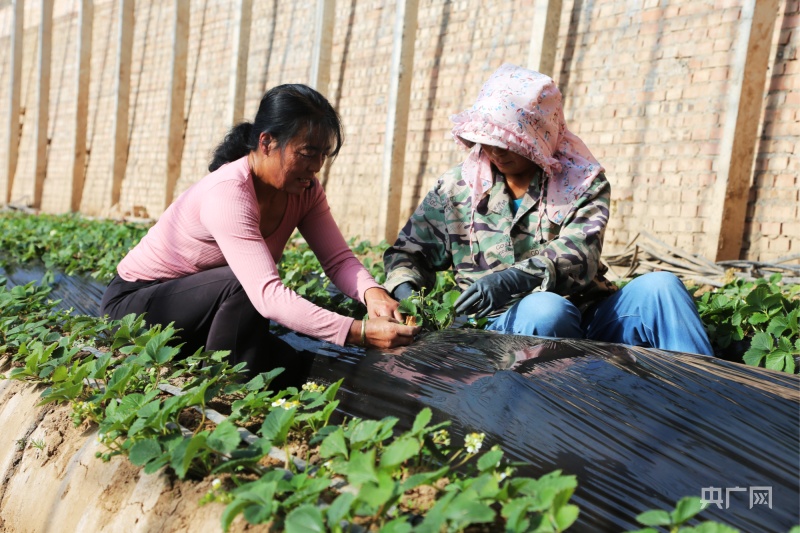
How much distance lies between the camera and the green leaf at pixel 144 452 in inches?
56.3

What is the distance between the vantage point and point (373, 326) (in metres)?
2.20

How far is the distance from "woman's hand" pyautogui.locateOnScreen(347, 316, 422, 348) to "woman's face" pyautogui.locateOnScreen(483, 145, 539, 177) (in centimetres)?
74

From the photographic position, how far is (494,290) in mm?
2350

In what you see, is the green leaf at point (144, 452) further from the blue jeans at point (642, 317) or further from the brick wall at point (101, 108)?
the brick wall at point (101, 108)

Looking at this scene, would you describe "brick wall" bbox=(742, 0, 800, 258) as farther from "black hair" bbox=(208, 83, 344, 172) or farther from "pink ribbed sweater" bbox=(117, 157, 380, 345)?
"black hair" bbox=(208, 83, 344, 172)

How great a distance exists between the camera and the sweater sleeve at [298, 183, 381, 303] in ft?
9.00

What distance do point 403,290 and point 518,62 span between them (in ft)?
14.1

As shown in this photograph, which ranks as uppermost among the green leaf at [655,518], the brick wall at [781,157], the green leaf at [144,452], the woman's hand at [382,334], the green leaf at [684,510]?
the brick wall at [781,157]

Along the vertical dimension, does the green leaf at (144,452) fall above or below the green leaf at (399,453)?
below

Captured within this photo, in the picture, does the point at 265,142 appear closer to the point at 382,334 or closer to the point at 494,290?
the point at 382,334

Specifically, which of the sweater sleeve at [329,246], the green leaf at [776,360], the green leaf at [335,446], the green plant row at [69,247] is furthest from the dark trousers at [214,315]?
the green plant row at [69,247]

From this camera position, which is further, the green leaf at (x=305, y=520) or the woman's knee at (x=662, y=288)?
the woman's knee at (x=662, y=288)

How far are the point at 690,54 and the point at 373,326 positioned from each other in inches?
158

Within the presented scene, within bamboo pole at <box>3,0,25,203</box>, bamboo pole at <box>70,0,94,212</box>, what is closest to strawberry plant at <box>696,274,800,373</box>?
bamboo pole at <box>70,0,94,212</box>
